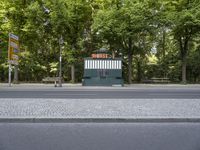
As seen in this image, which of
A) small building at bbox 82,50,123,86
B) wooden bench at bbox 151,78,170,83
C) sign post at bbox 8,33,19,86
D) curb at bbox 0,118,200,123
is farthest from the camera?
wooden bench at bbox 151,78,170,83

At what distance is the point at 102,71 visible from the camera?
32.8 m

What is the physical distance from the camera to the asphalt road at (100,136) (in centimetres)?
664

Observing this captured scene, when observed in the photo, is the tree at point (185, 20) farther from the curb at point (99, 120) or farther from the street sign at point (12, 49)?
the curb at point (99, 120)

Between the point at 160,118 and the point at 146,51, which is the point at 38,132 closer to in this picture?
the point at 160,118

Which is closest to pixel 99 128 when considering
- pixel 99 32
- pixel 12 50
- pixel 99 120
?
pixel 99 120

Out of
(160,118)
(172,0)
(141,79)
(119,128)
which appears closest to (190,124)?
(160,118)

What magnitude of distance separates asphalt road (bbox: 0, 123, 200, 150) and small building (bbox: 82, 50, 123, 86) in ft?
76.7

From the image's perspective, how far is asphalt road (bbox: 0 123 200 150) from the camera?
664 centimetres

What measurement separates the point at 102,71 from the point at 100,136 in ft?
83.0

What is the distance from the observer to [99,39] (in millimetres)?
38594

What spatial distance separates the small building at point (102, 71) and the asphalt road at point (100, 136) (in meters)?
23.4

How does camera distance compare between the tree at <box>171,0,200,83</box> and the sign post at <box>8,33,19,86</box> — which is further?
the tree at <box>171,0,200,83</box>

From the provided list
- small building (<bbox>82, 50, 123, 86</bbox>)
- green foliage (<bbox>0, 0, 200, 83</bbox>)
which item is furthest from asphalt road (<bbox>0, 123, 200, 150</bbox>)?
green foliage (<bbox>0, 0, 200, 83</bbox>)

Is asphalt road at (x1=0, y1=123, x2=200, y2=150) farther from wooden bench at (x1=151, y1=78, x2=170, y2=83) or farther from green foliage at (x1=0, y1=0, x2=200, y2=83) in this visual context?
wooden bench at (x1=151, y1=78, x2=170, y2=83)
